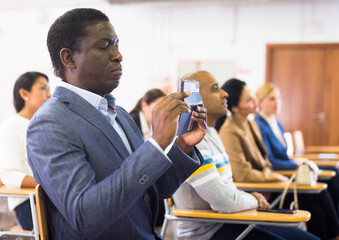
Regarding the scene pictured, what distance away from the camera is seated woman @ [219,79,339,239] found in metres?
2.79

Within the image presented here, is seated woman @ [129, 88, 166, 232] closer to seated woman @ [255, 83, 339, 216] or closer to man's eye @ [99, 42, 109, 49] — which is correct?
seated woman @ [255, 83, 339, 216]

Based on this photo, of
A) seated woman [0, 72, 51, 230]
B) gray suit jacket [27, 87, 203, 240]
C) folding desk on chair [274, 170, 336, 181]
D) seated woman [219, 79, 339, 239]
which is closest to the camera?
gray suit jacket [27, 87, 203, 240]

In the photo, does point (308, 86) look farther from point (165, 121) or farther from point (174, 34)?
point (165, 121)

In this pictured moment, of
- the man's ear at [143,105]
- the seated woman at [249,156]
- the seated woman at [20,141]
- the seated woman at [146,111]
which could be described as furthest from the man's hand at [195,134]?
the man's ear at [143,105]

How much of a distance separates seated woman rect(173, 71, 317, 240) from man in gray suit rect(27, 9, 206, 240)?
65cm

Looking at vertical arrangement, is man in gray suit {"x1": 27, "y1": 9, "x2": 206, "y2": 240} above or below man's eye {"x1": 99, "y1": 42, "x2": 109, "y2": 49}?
below

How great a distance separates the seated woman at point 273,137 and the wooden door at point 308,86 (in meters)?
3.23

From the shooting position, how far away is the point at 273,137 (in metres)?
3.79

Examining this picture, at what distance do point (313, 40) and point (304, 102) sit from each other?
1106 mm

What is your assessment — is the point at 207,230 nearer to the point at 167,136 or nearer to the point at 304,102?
the point at 167,136

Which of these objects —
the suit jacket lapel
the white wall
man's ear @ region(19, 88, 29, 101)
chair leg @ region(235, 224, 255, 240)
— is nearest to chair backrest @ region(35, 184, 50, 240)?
the suit jacket lapel

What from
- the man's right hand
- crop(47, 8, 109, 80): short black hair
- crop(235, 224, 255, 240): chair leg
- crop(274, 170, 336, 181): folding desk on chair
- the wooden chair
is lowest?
crop(274, 170, 336, 181): folding desk on chair

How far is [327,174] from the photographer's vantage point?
10.1 feet

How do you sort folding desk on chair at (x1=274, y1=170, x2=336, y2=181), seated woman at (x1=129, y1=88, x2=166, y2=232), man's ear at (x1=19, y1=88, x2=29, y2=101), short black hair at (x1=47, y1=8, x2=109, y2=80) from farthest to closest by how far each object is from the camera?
seated woman at (x1=129, y1=88, x2=166, y2=232) → folding desk on chair at (x1=274, y1=170, x2=336, y2=181) → man's ear at (x1=19, y1=88, x2=29, y2=101) → short black hair at (x1=47, y1=8, x2=109, y2=80)
